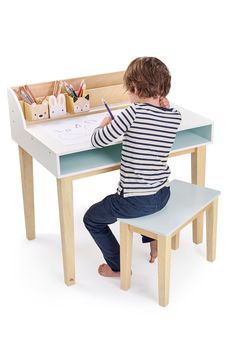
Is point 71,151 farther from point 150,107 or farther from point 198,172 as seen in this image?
point 198,172

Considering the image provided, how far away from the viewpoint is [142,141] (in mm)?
3160

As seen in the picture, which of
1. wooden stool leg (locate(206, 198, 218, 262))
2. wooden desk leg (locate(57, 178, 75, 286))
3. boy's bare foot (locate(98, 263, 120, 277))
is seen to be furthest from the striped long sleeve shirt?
boy's bare foot (locate(98, 263, 120, 277))

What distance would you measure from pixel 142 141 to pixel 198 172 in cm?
75

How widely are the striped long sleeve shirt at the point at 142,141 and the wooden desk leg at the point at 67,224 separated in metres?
0.27

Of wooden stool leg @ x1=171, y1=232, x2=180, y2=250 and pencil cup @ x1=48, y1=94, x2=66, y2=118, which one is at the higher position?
pencil cup @ x1=48, y1=94, x2=66, y2=118

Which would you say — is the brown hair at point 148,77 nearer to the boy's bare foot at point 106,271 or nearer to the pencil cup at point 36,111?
the pencil cup at point 36,111

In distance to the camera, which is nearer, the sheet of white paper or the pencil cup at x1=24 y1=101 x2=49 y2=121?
the sheet of white paper

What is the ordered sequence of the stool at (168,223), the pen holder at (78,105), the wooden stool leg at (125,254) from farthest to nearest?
the pen holder at (78,105) < the wooden stool leg at (125,254) < the stool at (168,223)

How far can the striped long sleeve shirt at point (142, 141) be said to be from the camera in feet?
10.3

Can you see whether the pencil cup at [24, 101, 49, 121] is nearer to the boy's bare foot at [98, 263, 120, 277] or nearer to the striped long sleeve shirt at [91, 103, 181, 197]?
the striped long sleeve shirt at [91, 103, 181, 197]

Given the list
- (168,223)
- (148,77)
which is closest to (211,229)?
(168,223)

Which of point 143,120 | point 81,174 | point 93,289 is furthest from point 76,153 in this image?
point 93,289

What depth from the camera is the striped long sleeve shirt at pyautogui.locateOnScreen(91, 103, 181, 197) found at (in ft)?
10.3

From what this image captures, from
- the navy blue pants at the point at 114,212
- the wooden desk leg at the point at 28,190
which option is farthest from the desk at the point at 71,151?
the navy blue pants at the point at 114,212
